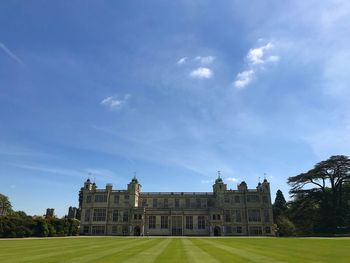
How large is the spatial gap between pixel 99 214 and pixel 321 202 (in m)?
43.1

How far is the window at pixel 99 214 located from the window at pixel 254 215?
99.2ft

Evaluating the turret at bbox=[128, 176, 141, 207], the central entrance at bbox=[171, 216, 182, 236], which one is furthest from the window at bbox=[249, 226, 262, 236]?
the turret at bbox=[128, 176, 141, 207]

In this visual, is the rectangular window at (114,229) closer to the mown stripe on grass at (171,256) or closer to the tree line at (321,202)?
the tree line at (321,202)

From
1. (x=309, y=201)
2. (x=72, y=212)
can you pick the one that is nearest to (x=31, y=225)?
(x=72, y=212)

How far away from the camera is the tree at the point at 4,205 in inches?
2662

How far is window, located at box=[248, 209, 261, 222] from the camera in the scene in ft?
205

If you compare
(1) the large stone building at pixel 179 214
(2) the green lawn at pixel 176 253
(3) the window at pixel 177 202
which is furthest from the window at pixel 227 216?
(2) the green lawn at pixel 176 253

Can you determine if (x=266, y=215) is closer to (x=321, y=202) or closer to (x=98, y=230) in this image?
(x=321, y=202)

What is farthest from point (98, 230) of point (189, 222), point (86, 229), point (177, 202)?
point (189, 222)

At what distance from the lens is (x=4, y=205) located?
224 ft

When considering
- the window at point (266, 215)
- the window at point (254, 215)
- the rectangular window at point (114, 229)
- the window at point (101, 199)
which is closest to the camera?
Result: the window at point (266, 215)

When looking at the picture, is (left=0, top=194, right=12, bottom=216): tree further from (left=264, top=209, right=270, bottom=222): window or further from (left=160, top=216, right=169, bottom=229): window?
(left=264, top=209, right=270, bottom=222): window

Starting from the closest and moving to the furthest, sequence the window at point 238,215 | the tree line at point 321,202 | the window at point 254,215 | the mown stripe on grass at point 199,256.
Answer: the mown stripe on grass at point 199,256 < the tree line at point 321,202 < the window at point 254,215 < the window at point 238,215

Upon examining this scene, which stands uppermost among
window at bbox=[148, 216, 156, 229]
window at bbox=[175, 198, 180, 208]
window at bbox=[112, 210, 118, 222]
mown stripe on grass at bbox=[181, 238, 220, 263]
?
window at bbox=[175, 198, 180, 208]
